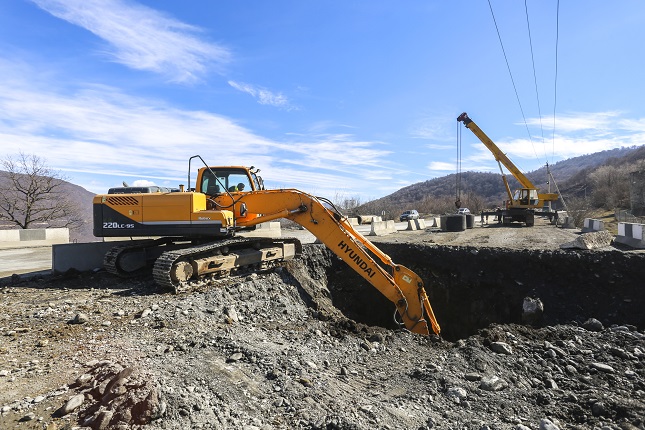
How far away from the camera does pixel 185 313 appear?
19.3 ft

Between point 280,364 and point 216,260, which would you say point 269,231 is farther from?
point 280,364

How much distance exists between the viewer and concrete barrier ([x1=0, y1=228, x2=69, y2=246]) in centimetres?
1755

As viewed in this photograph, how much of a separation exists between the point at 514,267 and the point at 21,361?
412 inches

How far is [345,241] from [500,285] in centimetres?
515

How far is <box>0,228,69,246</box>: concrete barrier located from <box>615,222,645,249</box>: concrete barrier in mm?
23832

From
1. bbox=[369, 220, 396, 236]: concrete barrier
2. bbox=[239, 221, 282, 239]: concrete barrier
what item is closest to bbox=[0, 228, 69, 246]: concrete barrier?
bbox=[239, 221, 282, 239]: concrete barrier

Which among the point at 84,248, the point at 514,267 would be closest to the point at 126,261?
the point at 84,248

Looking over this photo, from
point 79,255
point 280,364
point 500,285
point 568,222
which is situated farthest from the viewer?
point 568,222

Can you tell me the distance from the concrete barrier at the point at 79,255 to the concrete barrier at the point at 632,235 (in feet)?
48.8

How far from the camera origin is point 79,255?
29.9 ft

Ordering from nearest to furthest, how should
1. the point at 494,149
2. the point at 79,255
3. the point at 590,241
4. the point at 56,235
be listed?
the point at 79,255 < the point at 590,241 < the point at 56,235 < the point at 494,149

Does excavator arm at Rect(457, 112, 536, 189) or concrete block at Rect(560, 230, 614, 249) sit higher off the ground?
excavator arm at Rect(457, 112, 536, 189)

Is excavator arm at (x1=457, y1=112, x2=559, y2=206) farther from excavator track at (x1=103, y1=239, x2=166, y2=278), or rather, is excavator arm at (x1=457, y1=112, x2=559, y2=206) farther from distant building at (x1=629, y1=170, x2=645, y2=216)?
excavator track at (x1=103, y1=239, x2=166, y2=278)

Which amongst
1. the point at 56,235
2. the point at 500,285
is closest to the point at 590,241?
the point at 500,285
